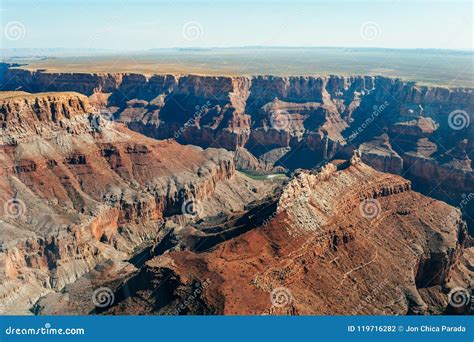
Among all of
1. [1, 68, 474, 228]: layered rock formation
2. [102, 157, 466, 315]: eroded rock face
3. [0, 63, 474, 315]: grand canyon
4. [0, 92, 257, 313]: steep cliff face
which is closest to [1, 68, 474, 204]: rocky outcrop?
[1, 68, 474, 228]: layered rock formation

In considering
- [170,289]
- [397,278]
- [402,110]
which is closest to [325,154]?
[402,110]

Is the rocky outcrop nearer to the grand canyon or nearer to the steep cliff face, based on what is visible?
the grand canyon

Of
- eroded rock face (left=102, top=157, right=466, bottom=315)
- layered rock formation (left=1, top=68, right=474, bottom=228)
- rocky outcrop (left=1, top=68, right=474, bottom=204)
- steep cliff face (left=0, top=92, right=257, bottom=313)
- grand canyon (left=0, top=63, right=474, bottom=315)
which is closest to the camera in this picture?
eroded rock face (left=102, top=157, right=466, bottom=315)

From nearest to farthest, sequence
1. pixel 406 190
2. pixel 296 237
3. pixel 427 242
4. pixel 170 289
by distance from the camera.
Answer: pixel 170 289 < pixel 296 237 < pixel 427 242 < pixel 406 190

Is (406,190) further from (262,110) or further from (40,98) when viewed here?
(262,110)

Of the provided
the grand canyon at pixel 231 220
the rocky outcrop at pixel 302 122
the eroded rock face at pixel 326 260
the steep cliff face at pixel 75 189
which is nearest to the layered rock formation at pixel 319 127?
the rocky outcrop at pixel 302 122
